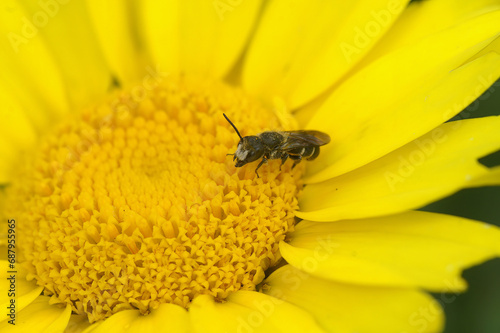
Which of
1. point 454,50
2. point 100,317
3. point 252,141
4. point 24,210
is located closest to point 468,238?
point 454,50

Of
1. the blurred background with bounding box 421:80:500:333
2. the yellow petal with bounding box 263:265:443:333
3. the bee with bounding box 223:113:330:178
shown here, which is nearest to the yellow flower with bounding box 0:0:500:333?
the yellow petal with bounding box 263:265:443:333

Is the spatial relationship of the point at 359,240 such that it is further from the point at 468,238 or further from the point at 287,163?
the point at 287,163

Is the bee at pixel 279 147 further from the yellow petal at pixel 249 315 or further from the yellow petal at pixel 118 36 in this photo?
the yellow petal at pixel 118 36

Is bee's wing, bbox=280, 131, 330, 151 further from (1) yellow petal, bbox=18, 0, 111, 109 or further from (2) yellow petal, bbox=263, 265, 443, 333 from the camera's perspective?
(1) yellow petal, bbox=18, 0, 111, 109

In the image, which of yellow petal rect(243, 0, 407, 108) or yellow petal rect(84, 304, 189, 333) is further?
yellow petal rect(243, 0, 407, 108)

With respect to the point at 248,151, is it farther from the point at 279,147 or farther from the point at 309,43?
the point at 309,43

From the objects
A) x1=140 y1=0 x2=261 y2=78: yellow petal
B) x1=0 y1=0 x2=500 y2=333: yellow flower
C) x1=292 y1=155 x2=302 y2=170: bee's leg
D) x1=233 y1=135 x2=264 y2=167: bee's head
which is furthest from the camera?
x1=140 y1=0 x2=261 y2=78: yellow petal
